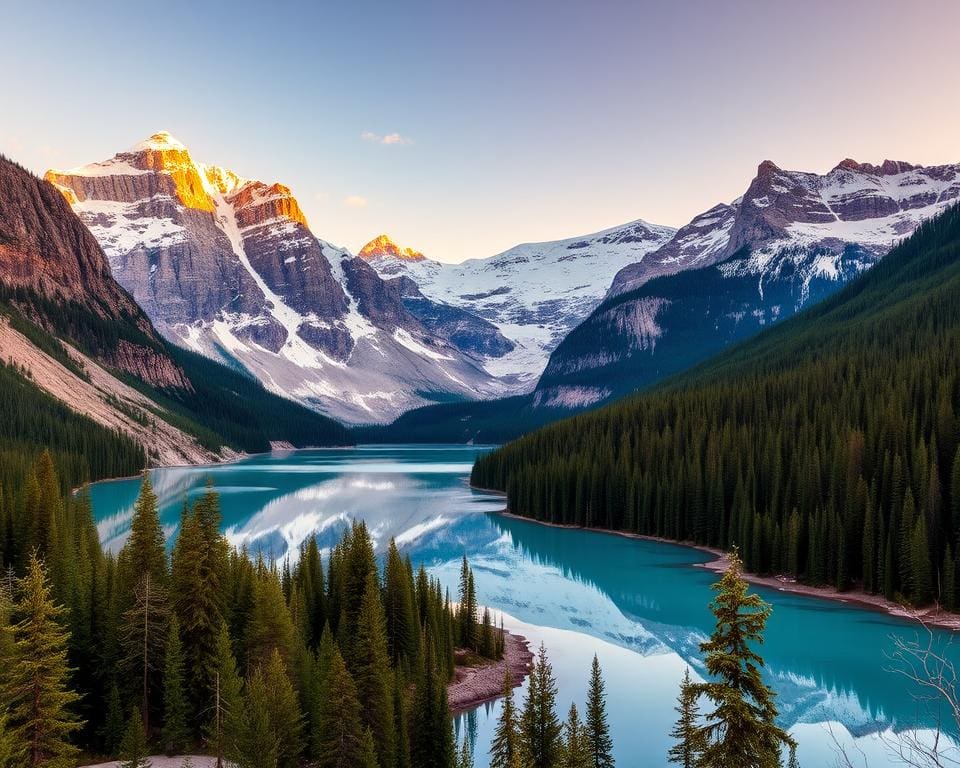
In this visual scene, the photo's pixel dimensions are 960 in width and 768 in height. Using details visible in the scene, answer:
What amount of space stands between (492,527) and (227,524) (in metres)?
29.7

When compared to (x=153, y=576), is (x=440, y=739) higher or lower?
lower

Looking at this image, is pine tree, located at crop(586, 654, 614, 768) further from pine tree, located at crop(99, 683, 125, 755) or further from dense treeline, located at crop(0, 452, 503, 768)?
pine tree, located at crop(99, 683, 125, 755)

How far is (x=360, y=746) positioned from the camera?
25688mm

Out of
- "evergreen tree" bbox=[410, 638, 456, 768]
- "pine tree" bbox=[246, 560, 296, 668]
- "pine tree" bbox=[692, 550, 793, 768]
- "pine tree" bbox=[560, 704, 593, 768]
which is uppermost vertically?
"pine tree" bbox=[692, 550, 793, 768]

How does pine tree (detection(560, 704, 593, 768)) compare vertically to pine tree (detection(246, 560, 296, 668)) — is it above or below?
below

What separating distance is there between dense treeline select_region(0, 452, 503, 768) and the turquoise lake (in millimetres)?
4998

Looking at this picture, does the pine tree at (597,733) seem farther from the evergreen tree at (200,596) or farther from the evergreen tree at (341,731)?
the evergreen tree at (200,596)

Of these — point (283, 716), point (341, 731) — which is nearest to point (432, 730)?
point (341, 731)

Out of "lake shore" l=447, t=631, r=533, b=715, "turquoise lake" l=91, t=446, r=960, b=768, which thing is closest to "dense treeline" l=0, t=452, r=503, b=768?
"lake shore" l=447, t=631, r=533, b=715

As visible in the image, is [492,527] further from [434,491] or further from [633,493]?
[434,491]

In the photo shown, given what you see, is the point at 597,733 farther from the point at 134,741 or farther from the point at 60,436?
the point at 60,436

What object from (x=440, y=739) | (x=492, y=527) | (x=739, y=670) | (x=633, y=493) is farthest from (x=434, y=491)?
(x=739, y=670)

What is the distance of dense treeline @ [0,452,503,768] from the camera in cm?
2530

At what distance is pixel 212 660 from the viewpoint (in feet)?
102
